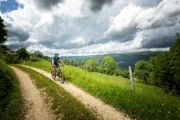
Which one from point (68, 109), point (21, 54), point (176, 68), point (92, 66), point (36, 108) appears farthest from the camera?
point (92, 66)

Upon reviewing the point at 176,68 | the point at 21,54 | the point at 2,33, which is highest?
the point at 2,33

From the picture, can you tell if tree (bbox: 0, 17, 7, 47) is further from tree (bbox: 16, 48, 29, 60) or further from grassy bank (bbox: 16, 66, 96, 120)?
grassy bank (bbox: 16, 66, 96, 120)

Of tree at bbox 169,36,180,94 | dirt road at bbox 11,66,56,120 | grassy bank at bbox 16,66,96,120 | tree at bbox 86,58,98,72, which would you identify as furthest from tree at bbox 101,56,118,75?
dirt road at bbox 11,66,56,120

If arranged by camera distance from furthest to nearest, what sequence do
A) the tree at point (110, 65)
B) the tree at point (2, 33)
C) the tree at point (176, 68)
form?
1. the tree at point (110, 65)
2. the tree at point (2, 33)
3. the tree at point (176, 68)

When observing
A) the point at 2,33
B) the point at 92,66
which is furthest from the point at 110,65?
the point at 2,33

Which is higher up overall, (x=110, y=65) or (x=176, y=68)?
(x=176, y=68)

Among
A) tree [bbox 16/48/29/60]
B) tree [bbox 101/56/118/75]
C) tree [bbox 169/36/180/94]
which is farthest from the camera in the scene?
tree [bbox 101/56/118/75]

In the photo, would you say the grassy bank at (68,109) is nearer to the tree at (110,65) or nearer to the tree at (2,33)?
the tree at (2,33)

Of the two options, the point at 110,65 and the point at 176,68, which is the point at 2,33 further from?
the point at 110,65

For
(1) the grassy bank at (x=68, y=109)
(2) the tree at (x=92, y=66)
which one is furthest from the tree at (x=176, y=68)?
(2) the tree at (x=92, y=66)

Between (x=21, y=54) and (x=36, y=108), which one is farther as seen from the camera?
(x=21, y=54)

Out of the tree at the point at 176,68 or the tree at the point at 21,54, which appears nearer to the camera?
the tree at the point at 176,68

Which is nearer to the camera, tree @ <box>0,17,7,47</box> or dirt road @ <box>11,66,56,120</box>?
dirt road @ <box>11,66,56,120</box>

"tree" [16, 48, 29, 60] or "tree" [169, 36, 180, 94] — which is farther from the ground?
"tree" [16, 48, 29, 60]
